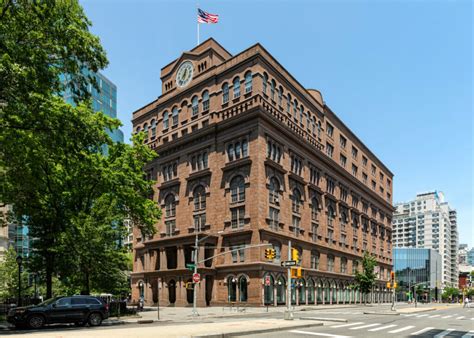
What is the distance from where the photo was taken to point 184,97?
217ft

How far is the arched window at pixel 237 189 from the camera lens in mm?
53969

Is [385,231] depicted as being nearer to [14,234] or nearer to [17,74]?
[14,234]

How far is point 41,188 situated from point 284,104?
37316mm

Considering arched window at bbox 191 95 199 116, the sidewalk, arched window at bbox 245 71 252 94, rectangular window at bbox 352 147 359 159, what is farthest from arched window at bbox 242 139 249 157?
rectangular window at bbox 352 147 359 159

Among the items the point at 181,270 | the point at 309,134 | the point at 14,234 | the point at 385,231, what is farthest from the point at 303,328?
the point at 14,234

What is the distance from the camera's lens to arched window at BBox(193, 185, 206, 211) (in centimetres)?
5869

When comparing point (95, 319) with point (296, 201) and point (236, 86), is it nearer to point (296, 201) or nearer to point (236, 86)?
point (236, 86)

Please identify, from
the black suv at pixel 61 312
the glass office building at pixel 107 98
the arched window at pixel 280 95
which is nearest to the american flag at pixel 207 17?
the arched window at pixel 280 95

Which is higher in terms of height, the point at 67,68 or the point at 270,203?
the point at 67,68

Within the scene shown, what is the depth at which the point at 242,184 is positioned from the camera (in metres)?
54.1

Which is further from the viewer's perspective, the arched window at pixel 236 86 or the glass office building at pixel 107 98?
the glass office building at pixel 107 98

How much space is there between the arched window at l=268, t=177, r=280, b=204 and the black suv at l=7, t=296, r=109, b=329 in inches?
1251

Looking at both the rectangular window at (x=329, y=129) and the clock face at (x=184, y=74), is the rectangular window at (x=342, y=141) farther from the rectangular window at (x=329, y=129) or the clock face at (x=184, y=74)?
the clock face at (x=184, y=74)

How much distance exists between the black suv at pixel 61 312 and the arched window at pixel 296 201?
124 feet
